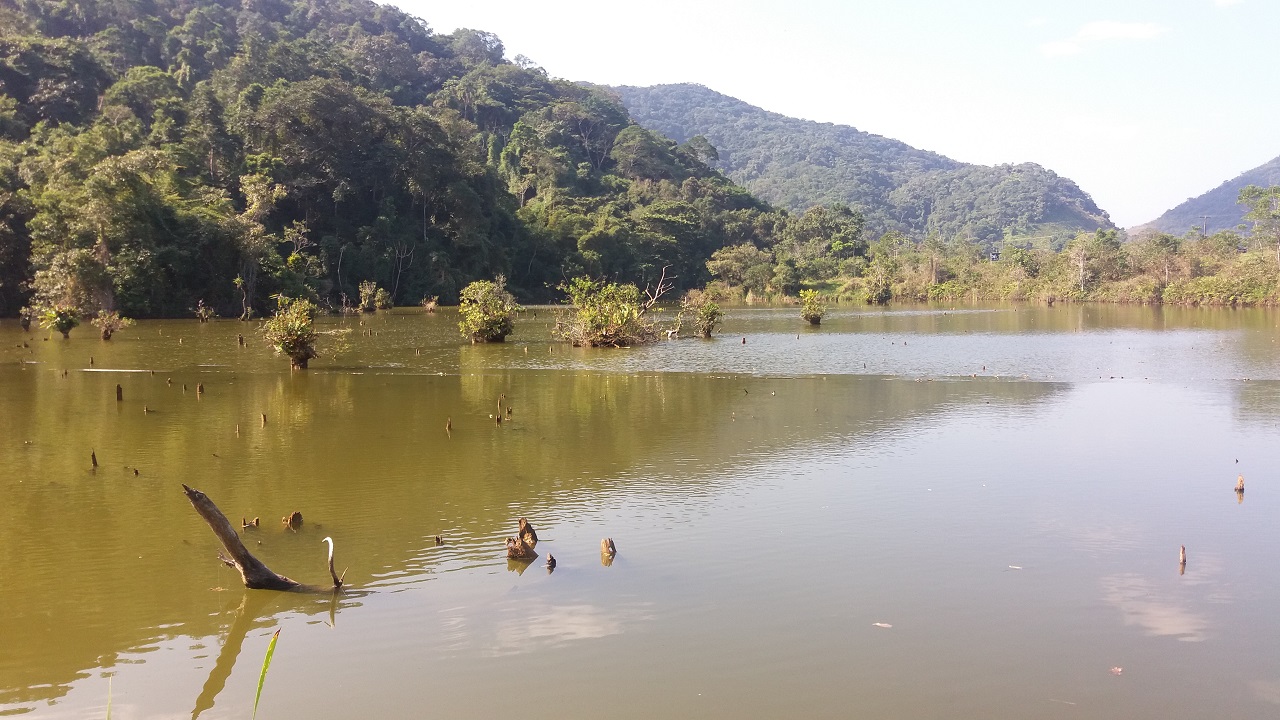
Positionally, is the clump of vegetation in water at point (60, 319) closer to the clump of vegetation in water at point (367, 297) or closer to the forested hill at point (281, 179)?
the forested hill at point (281, 179)

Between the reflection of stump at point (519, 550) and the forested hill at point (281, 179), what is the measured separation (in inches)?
1326

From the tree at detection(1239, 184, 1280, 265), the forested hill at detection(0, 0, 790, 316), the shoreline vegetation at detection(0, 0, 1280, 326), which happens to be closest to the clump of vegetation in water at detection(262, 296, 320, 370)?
the shoreline vegetation at detection(0, 0, 1280, 326)

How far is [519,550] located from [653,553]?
1.21m

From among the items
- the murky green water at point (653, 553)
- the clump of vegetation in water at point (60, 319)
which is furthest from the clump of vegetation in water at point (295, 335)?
the clump of vegetation in water at point (60, 319)

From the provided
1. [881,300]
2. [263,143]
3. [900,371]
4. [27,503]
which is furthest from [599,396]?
[881,300]

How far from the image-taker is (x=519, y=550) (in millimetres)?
7742

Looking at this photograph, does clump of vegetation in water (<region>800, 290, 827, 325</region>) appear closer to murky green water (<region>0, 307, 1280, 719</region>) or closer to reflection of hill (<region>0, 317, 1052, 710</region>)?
reflection of hill (<region>0, 317, 1052, 710</region>)

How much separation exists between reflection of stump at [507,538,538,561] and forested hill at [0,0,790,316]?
3368 centimetres

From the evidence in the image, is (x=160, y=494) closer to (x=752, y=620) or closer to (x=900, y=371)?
(x=752, y=620)

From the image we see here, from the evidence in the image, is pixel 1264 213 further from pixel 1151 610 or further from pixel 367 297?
pixel 1151 610

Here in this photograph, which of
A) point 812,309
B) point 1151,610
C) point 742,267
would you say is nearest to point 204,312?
point 812,309

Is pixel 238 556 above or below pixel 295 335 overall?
below

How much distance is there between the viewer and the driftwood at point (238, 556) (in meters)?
6.32

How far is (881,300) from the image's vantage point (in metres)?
71.7
